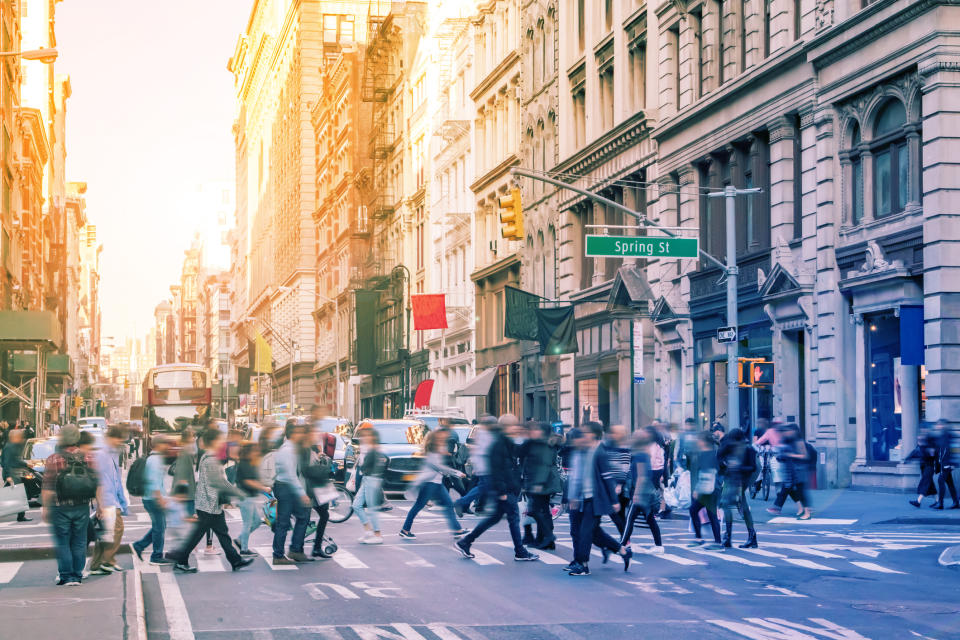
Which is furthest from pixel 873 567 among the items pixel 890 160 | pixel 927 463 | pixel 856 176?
pixel 856 176

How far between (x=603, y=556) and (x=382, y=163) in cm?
6696

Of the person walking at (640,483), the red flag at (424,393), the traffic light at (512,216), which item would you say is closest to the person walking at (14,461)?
the traffic light at (512,216)

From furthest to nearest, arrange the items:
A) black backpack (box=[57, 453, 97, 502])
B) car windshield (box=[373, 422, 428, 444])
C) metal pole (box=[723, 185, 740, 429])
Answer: car windshield (box=[373, 422, 428, 444]) → metal pole (box=[723, 185, 740, 429]) → black backpack (box=[57, 453, 97, 502])

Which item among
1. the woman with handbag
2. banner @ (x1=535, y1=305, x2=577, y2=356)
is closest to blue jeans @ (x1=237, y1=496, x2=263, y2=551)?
the woman with handbag

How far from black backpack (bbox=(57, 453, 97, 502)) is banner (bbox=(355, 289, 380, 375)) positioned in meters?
66.6

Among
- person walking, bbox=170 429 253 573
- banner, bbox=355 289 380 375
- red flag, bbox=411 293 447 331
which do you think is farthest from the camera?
banner, bbox=355 289 380 375

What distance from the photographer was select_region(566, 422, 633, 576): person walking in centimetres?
1653

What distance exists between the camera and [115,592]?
46.1 feet

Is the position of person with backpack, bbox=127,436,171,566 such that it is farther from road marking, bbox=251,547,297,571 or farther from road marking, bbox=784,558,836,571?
road marking, bbox=784,558,836,571

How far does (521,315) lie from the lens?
4819cm

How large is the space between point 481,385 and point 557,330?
12949 mm

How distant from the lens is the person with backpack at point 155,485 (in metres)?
17.5

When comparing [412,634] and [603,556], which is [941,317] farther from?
[412,634]

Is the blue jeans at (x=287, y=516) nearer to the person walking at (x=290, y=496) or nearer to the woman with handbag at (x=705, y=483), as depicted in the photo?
the person walking at (x=290, y=496)
